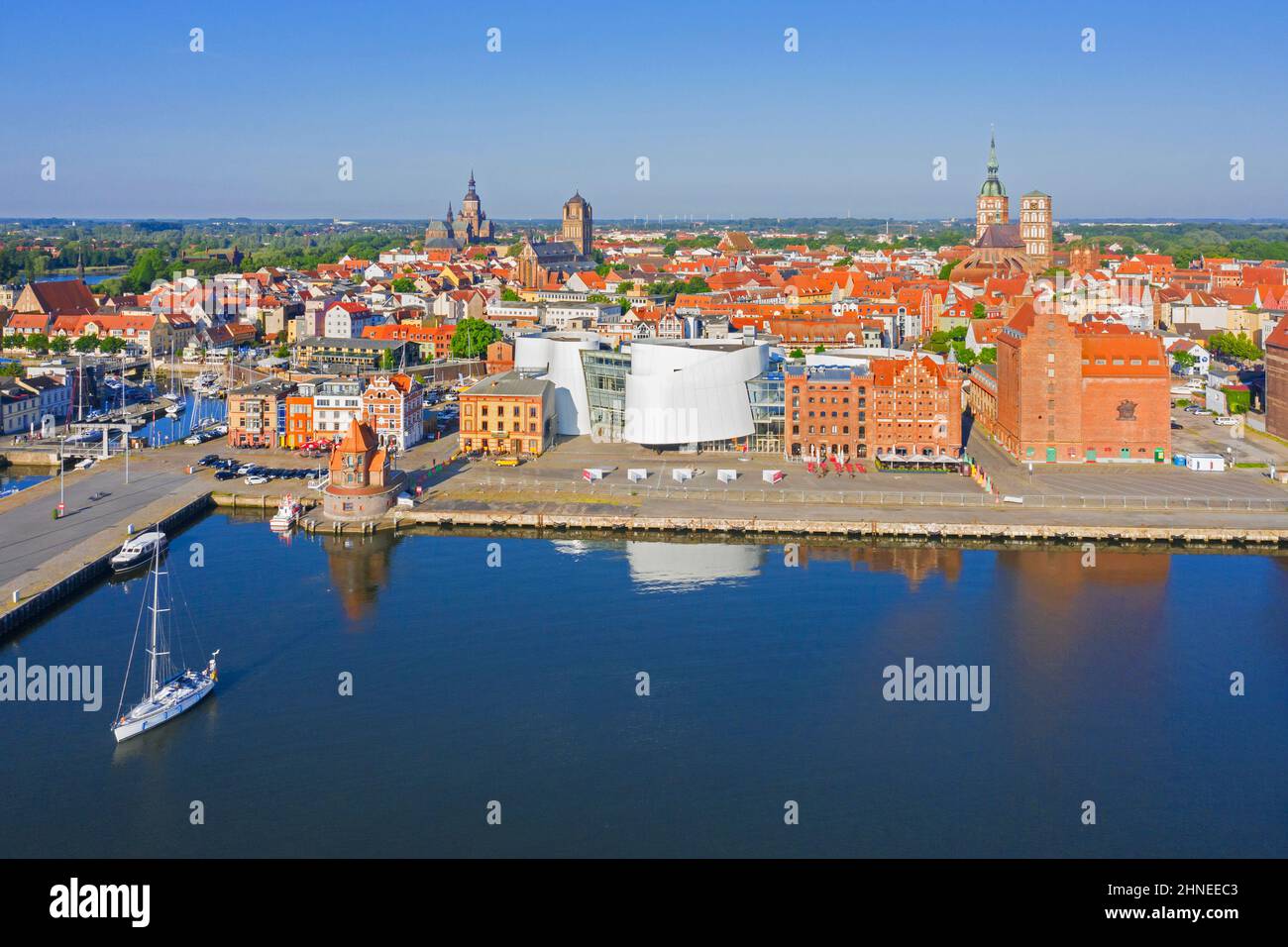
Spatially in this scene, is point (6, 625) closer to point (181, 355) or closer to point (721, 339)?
point (721, 339)

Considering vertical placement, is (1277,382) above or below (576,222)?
below

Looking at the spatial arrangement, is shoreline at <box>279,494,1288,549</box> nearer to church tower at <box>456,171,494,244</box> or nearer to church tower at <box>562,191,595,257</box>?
church tower at <box>562,191,595,257</box>

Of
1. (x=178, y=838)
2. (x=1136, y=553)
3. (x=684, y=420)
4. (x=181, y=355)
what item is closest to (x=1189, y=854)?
(x=178, y=838)

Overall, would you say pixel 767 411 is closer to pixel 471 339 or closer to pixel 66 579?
pixel 66 579

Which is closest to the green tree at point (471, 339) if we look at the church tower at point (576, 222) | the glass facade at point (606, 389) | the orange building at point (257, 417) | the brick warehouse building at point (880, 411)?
the glass facade at point (606, 389)

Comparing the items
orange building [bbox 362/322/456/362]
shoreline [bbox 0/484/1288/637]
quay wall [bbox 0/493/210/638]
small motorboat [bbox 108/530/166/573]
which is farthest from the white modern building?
orange building [bbox 362/322/456/362]

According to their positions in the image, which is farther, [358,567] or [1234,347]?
[1234,347]

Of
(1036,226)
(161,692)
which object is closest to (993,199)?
(1036,226)
